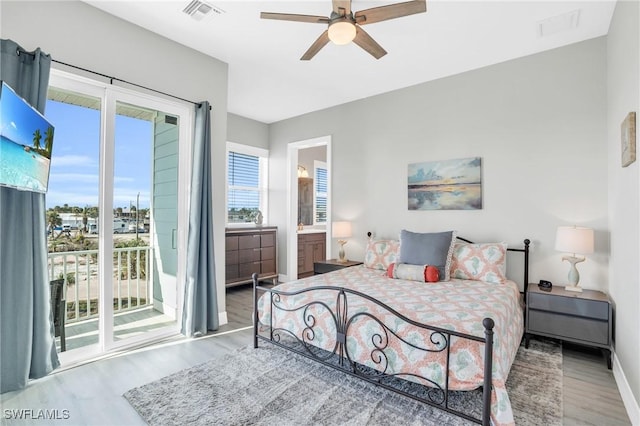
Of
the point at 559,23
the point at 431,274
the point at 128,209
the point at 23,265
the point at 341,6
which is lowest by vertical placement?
the point at 431,274

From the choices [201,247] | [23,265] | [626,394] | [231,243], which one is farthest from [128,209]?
[626,394]

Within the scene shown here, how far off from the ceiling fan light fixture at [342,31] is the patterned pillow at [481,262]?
8.05 ft

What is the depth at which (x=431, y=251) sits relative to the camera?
11.3ft

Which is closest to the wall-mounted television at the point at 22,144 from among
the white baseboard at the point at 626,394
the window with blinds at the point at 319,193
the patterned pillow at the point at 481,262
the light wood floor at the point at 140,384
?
the light wood floor at the point at 140,384

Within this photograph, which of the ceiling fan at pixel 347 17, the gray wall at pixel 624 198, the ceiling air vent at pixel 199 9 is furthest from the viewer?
the ceiling air vent at pixel 199 9

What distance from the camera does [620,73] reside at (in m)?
2.57

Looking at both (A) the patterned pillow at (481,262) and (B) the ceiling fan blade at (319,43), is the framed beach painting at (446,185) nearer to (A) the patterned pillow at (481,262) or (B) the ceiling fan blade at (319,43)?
(A) the patterned pillow at (481,262)

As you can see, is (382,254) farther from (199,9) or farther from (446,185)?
(199,9)

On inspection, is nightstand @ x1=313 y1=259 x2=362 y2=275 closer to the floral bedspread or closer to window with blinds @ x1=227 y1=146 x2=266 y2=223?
the floral bedspread

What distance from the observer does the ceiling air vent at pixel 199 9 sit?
273cm

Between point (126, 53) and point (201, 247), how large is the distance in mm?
1986

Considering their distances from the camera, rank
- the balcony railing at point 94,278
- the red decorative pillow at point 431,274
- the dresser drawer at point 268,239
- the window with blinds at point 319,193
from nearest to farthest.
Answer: the balcony railing at point 94,278 < the red decorative pillow at point 431,274 < the dresser drawer at point 268,239 < the window with blinds at point 319,193

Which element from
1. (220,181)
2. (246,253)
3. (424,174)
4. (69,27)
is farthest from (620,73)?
(246,253)

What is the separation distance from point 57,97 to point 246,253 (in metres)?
3.35
